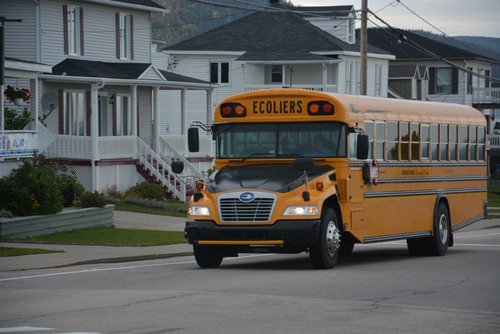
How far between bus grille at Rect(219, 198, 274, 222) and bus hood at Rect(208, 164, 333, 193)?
23 cm

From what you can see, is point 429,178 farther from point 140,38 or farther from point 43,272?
point 140,38

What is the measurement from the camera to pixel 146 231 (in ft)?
96.8

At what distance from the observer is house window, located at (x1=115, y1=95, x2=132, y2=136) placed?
45.5m

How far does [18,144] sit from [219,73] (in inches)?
1236

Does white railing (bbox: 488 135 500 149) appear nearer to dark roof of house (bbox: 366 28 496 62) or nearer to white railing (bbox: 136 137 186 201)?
dark roof of house (bbox: 366 28 496 62)

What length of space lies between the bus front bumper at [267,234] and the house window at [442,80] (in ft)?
208

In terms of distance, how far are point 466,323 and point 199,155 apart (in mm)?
34117

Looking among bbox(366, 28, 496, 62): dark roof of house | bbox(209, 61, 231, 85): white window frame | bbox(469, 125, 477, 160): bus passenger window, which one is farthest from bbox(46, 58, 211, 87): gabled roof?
bbox(366, 28, 496, 62): dark roof of house

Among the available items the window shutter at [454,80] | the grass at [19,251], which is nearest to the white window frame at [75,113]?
the grass at [19,251]

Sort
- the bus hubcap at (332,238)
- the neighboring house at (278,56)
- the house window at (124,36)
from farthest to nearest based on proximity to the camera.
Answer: the neighboring house at (278,56)
the house window at (124,36)
the bus hubcap at (332,238)

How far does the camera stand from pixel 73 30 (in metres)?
43.2

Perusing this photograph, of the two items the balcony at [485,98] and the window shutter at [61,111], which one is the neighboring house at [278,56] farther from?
the window shutter at [61,111]

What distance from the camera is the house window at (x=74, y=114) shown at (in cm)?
4269

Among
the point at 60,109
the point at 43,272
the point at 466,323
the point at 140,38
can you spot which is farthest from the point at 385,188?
the point at 140,38
